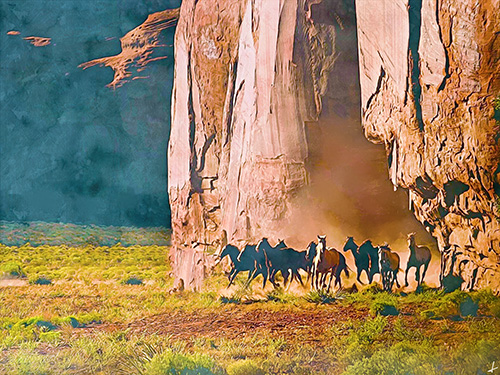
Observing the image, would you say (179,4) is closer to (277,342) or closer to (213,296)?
(213,296)

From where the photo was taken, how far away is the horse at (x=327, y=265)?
5.74m

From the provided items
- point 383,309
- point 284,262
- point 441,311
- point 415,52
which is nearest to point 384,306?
point 383,309

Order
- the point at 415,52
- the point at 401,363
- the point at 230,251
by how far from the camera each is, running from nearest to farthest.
A: the point at 401,363 → the point at 415,52 → the point at 230,251

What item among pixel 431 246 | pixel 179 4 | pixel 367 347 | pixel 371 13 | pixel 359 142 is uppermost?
pixel 179 4

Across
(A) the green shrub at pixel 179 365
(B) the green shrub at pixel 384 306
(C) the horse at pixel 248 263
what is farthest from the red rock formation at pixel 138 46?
(B) the green shrub at pixel 384 306

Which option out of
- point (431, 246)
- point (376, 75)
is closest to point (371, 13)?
point (376, 75)

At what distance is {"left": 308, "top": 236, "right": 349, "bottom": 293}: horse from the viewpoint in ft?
18.8

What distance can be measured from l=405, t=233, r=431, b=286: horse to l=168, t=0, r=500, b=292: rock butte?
0.16m

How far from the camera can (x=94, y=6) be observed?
6.81 meters

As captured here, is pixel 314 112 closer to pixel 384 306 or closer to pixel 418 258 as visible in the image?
pixel 418 258

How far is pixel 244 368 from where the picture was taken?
484 cm

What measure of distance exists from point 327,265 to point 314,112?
1574mm

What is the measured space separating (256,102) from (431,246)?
229 centimetres

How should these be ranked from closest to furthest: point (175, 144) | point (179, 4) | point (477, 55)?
point (477, 55) → point (179, 4) → point (175, 144)
